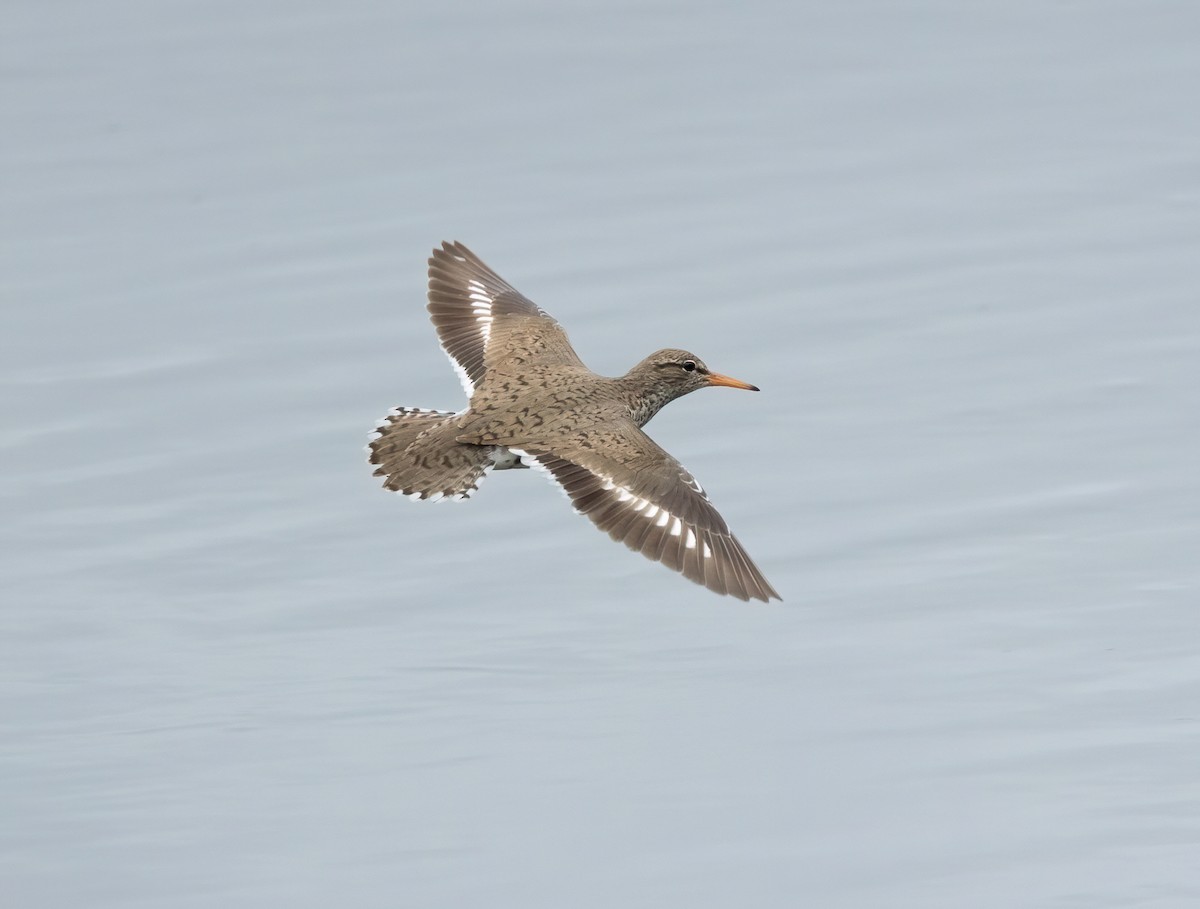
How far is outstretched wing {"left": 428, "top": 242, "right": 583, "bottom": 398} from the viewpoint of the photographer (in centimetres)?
1648

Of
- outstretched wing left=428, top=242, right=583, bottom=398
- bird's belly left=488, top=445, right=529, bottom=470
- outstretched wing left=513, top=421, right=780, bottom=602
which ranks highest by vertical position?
outstretched wing left=428, top=242, right=583, bottom=398

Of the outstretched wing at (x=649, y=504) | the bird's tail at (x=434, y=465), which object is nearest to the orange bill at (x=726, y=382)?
the outstretched wing at (x=649, y=504)

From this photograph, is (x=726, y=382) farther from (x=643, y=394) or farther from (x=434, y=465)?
(x=434, y=465)

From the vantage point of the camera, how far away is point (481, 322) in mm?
17109

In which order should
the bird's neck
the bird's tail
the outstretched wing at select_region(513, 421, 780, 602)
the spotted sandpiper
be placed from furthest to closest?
the bird's neck, the bird's tail, the spotted sandpiper, the outstretched wing at select_region(513, 421, 780, 602)

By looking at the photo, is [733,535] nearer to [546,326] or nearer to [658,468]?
[658,468]

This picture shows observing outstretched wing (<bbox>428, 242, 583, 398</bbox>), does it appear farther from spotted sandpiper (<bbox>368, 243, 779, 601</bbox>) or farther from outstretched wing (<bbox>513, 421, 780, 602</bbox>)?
outstretched wing (<bbox>513, 421, 780, 602</bbox>)

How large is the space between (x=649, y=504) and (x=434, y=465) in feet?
5.07

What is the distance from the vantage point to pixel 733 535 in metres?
14.0

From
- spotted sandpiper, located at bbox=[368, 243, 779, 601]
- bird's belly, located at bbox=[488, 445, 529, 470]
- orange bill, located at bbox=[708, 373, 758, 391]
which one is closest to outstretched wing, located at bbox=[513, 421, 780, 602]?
spotted sandpiper, located at bbox=[368, 243, 779, 601]

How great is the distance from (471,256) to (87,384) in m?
2.77

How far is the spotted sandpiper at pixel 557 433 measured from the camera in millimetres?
13953

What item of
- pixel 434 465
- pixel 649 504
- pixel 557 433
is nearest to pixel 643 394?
pixel 557 433

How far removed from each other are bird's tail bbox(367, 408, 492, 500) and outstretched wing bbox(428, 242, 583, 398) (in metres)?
0.91
